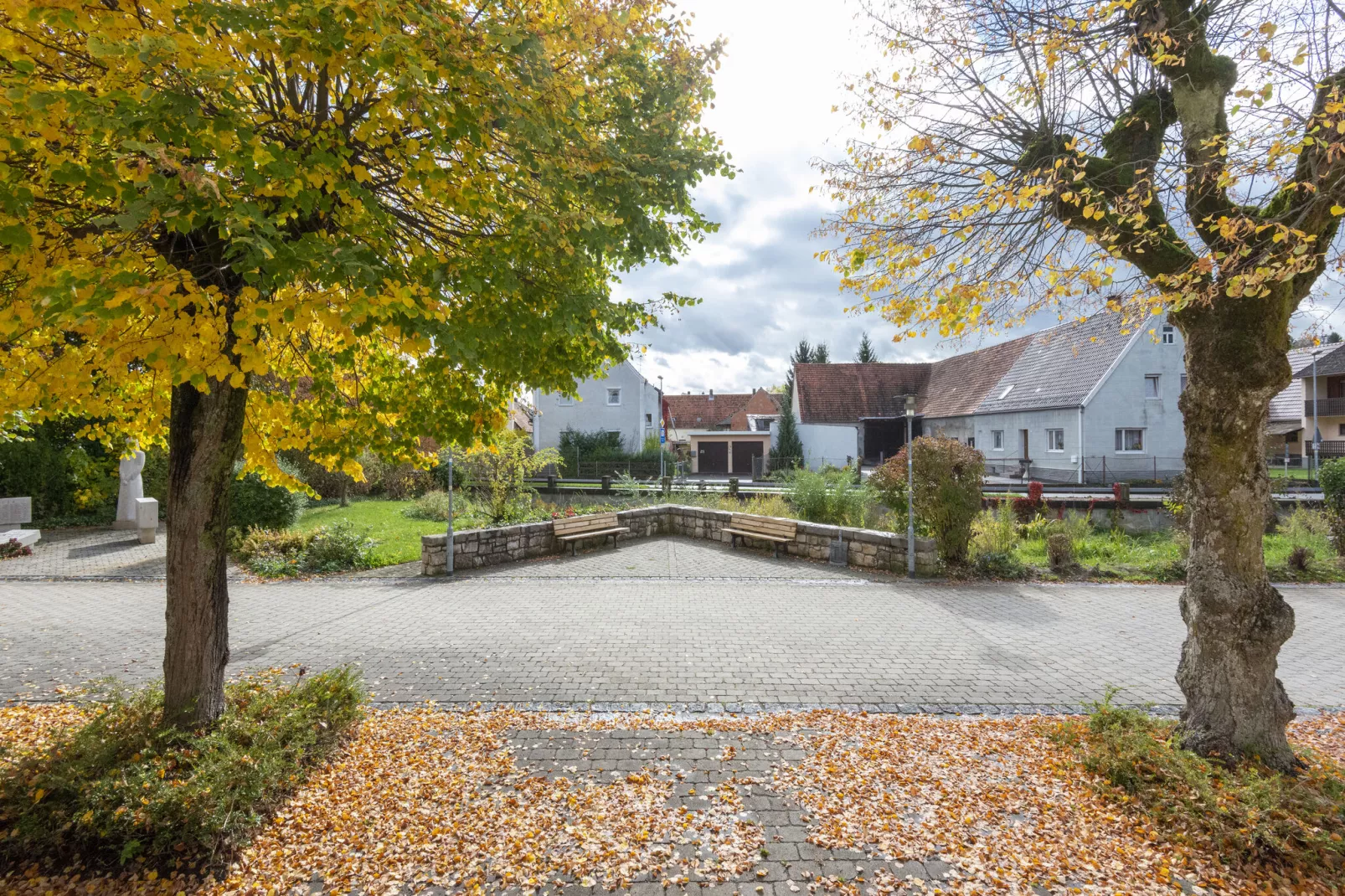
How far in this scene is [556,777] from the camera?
390 cm

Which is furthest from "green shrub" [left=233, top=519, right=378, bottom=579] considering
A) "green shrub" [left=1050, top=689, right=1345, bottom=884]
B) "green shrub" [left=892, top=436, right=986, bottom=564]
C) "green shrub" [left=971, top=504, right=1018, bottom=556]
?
"green shrub" [left=1050, top=689, right=1345, bottom=884]

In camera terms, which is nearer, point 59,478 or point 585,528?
point 585,528

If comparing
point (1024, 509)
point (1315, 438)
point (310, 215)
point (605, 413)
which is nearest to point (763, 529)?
point (1024, 509)

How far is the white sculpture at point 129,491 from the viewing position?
14.2 meters

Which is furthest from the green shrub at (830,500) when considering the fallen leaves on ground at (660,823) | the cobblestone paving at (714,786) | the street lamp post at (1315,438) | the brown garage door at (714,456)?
the brown garage door at (714,456)

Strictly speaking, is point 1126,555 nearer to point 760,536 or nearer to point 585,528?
point 760,536

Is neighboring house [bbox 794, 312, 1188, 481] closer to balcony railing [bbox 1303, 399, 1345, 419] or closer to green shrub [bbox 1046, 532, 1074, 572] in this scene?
green shrub [bbox 1046, 532, 1074, 572]

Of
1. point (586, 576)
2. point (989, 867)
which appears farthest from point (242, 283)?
point (586, 576)

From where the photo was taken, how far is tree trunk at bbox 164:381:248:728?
3.83m

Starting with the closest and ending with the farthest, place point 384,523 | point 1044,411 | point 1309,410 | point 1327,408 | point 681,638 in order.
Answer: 1. point 681,638
2. point 384,523
3. point 1044,411
4. point 1327,408
5. point 1309,410

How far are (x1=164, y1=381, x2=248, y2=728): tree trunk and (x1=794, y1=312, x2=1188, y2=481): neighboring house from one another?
2084 cm

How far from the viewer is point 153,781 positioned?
3.25 meters

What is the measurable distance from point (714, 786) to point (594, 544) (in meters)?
9.33

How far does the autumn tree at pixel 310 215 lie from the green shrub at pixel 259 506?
8.29 m
